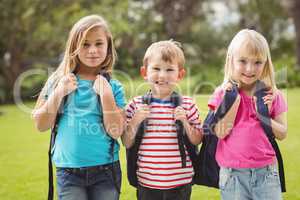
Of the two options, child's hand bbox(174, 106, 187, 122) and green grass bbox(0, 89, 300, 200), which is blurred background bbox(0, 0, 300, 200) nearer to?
green grass bbox(0, 89, 300, 200)

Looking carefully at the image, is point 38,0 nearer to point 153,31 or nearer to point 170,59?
point 153,31

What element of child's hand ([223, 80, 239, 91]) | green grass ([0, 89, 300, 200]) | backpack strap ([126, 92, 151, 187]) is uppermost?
child's hand ([223, 80, 239, 91])

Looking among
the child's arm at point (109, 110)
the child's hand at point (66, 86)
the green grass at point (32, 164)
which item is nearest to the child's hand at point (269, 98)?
the child's arm at point (109, 110)

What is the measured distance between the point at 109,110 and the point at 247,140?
0.80 metres

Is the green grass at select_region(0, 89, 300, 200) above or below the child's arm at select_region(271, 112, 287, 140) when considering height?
below

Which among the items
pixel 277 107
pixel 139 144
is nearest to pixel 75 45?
pixel 139 144

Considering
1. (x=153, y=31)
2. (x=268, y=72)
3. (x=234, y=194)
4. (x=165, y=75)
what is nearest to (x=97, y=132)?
(x=165, y=75)

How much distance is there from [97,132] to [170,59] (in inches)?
23.9

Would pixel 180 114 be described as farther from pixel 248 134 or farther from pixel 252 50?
pixel 252 50

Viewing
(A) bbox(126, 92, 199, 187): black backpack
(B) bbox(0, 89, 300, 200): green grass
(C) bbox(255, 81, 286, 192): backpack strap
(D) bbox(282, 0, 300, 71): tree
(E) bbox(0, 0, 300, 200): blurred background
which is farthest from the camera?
(D) bbox(282, 0, 300, 71): tree

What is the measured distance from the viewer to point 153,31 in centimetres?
2320

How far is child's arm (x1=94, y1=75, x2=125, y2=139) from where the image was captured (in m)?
2.50

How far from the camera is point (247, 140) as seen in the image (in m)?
2.52

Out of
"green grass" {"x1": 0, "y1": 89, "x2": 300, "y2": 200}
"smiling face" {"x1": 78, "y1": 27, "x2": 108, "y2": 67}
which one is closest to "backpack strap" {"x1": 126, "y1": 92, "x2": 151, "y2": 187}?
"smiling face" {"x1": 78, "y1": 27, "x2": 108, "y2": 67}
